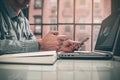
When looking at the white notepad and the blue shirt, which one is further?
the blue shirt

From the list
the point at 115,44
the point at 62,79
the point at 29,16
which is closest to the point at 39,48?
the point at 115,44

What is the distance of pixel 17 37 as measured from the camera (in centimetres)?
116

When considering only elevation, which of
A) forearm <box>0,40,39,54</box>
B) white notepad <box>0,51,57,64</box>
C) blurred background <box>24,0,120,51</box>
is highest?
blurred background <box>24,0,120,51</box>

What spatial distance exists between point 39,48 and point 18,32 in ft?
0.58

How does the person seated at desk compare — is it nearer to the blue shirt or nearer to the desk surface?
the blue shirt

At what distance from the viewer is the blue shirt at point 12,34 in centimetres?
89

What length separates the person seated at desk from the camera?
35.7 inches

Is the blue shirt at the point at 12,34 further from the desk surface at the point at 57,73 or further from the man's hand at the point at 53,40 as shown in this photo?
the desk surface at the point at 57,73

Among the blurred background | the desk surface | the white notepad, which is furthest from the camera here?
the blurred background

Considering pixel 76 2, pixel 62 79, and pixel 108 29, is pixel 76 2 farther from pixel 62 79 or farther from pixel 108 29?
pixel 62 79

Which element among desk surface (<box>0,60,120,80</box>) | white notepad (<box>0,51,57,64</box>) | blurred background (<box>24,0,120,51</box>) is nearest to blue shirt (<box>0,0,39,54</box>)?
white notepad (<box>0,51,57,64</box>)

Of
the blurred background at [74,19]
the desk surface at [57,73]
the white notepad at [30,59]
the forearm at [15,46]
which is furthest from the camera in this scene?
the blurred background at [74,19]

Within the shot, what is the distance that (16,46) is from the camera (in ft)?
2.95

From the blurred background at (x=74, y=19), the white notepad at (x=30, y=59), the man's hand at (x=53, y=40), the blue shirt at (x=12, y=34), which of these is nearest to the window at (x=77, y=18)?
the blurred background at (x=74, y=19)
